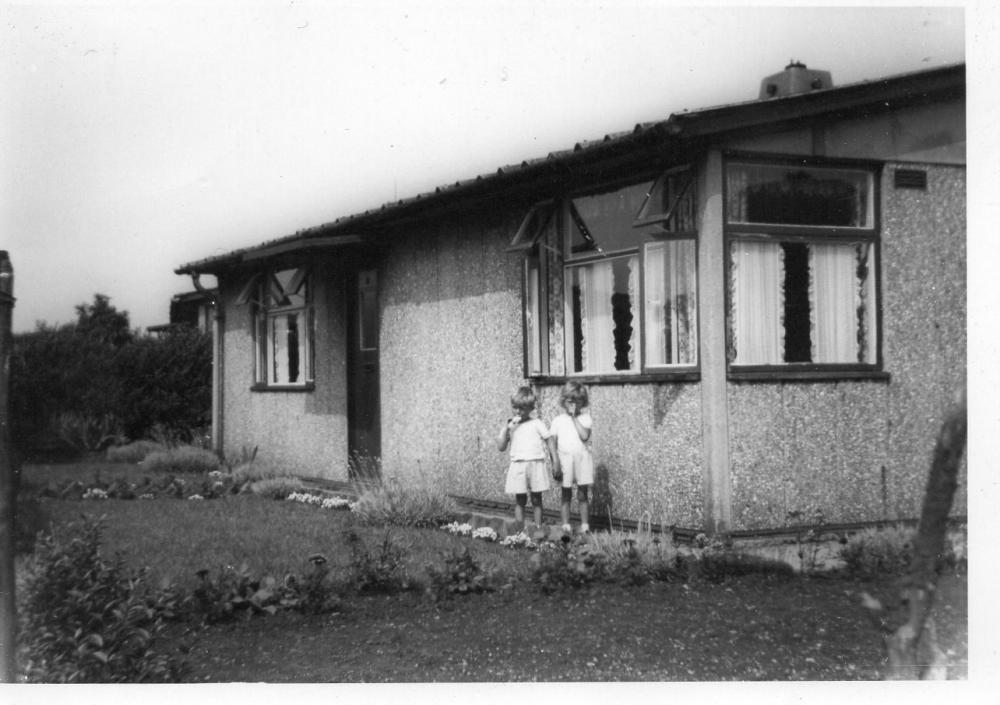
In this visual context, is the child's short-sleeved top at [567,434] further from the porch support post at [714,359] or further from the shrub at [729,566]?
the shrub at [729,566]

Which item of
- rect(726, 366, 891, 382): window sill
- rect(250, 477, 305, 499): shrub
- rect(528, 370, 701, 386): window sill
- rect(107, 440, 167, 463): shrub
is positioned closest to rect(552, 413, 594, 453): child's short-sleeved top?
rect(528, 370, 701, 386): window sill

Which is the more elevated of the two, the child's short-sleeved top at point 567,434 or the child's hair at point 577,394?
the child's hair at point 577,394

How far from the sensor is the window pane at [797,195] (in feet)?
23.3

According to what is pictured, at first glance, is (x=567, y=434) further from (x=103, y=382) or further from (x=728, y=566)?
(x=103, y=382)

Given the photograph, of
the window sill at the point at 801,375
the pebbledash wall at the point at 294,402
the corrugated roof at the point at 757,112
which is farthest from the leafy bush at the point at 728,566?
the pebbledash wall at the point at 294,402

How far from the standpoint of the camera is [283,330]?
44.6 ft

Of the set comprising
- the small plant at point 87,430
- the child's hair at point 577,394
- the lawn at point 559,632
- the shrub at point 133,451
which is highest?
the child's hair at point 577,394

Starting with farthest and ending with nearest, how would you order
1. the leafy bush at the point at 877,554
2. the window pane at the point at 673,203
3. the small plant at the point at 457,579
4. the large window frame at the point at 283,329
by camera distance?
the large window frame at the point at 283,329 → the window pane at the point at 673,203 → the leafy bush at the point at 877,554 → the small plant at the point at 457,579

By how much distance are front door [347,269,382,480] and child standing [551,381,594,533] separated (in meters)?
3.97

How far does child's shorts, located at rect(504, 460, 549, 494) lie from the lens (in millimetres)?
8023

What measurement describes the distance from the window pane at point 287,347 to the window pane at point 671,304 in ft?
21.8

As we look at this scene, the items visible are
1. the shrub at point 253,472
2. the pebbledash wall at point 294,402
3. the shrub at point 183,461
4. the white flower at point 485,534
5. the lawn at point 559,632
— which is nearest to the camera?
the lawn at point 559,632

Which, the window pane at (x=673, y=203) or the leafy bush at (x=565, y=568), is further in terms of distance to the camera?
the window pane at (x=673, y=203)

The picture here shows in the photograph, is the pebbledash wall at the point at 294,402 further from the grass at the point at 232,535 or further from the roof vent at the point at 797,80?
the roof vent at the point at 797,80
